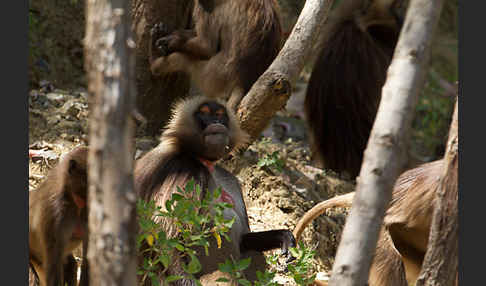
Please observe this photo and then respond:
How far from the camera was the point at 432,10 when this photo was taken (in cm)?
254

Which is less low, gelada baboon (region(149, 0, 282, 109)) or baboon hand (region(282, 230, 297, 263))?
gelada baboon (region(149, 0, 282, 109))

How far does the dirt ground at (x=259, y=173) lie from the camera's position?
5.30 metres

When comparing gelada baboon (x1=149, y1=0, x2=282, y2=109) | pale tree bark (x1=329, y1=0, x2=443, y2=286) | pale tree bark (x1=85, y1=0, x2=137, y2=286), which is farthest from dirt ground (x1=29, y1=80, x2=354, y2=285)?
pale tree bark (x1=85, y1=0, x2=137, y2=286)

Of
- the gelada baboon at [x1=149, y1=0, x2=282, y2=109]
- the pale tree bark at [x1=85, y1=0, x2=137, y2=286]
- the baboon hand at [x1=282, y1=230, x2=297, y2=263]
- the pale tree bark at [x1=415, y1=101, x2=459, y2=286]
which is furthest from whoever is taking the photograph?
the gelada baboon at [x1=149, y1=0, x2=282, y2=109]

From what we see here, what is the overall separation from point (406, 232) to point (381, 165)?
77.0 inches

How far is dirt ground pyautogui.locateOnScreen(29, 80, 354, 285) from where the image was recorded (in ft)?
17.4

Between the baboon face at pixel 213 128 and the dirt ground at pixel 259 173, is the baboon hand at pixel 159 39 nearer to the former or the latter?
the dirt ground at pixel 259 173

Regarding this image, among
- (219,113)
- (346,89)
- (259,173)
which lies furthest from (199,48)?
(219,113)

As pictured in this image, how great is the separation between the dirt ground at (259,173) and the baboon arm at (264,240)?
2.33 feet

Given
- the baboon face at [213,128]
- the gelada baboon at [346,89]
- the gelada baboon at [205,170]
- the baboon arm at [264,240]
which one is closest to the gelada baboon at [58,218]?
the gelada baboon at [205,170]

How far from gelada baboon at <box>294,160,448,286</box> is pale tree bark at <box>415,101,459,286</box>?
4.22ft

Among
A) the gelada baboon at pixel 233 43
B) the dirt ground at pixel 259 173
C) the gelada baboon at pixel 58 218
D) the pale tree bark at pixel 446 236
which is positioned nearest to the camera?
the pale tree bark at pixel 446 236

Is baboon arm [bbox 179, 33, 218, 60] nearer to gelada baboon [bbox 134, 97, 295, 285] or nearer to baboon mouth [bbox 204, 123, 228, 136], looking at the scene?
gelada baboon [bbox 134, 97, 295, 285]

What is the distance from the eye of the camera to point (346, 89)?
7090 mm
